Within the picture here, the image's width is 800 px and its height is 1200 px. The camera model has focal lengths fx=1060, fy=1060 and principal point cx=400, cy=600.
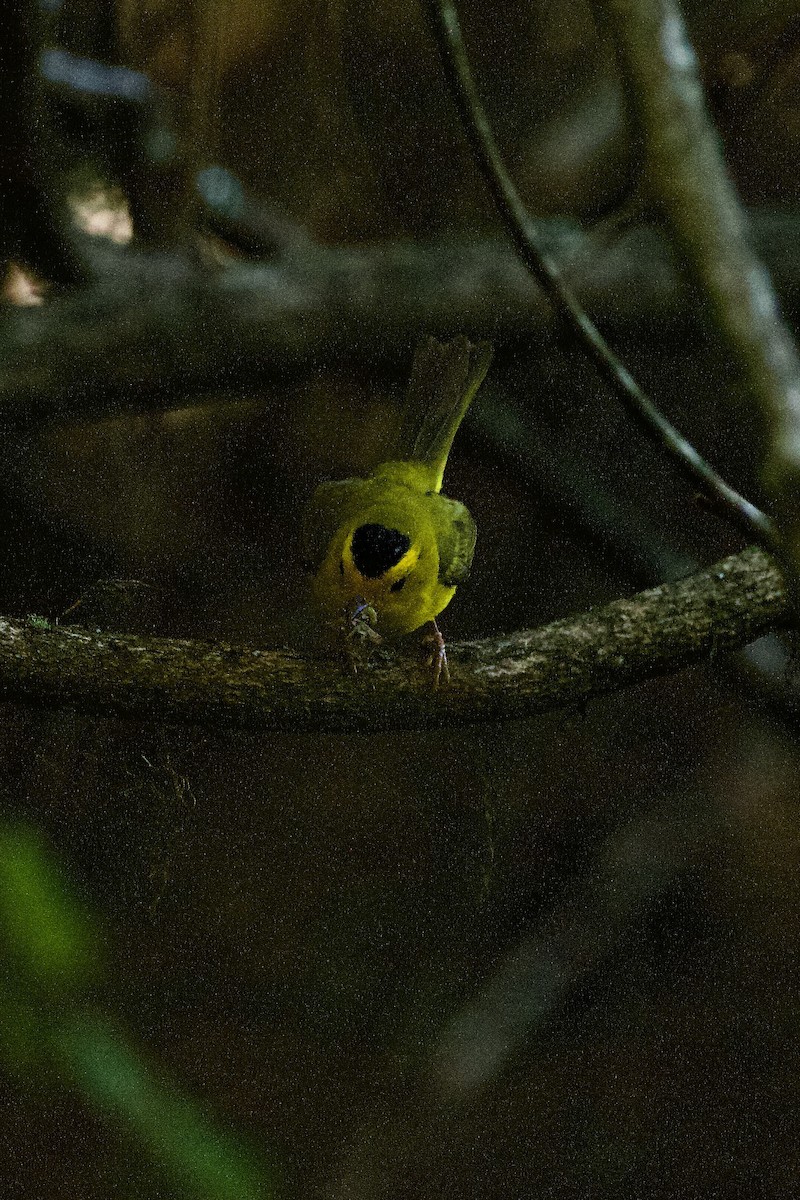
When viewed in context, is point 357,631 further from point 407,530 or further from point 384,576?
point 407,530

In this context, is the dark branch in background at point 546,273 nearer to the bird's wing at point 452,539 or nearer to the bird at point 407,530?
the bird at point 407,530

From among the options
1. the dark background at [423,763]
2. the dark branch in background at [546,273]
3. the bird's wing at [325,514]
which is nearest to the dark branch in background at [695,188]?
the dark branch in background at [546,273]

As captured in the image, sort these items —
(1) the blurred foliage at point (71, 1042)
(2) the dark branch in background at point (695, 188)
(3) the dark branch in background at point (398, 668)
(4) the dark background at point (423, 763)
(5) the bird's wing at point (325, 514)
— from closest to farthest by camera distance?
(2) the dark branch in background at point (695, 188)
(3) the dark branch in background at point (398, 668)
(5) the bird's wing at point (325, 514)
(1) the blurred foliage at point (71, 1042)
(4) the dark background at point (423, 763)

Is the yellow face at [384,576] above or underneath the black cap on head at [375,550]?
underneath

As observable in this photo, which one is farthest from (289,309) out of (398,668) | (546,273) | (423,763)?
(546,273)

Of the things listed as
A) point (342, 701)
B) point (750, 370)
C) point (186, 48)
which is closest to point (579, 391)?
point (186, 48)

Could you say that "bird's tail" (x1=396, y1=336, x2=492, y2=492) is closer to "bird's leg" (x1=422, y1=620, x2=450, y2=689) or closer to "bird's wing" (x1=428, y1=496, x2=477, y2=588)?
"bird's wing" (x1=428, y1=496, x2=477, y2=588)

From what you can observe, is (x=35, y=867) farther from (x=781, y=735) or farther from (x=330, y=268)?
(x=781, y=735)
